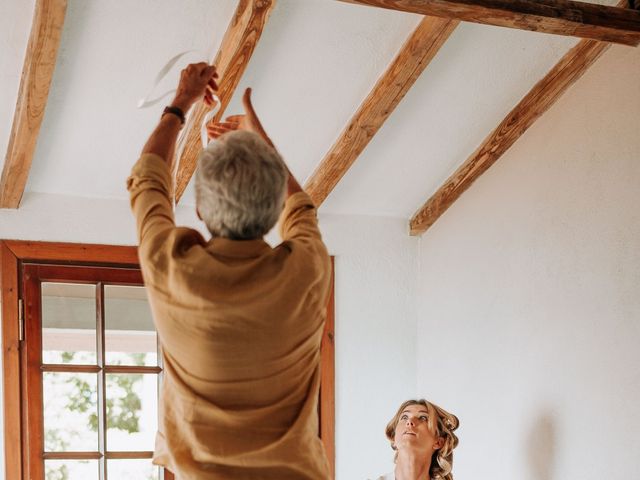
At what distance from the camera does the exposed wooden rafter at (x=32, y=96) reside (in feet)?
9.51

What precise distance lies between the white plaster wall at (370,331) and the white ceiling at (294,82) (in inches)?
12.3

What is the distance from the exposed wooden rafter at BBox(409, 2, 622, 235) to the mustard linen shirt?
2318 mm

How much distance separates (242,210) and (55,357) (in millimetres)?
2788

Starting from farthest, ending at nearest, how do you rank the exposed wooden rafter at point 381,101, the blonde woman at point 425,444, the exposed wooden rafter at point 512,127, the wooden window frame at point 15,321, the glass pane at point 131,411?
the glass pane at point 131,411, the wooden window frame at point 15,321, the blonde woman at point 425,444, the exposed wooden rafter at point 512,127, the exposed wooden rafter at point 381,101

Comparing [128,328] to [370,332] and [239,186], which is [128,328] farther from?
[239,186]

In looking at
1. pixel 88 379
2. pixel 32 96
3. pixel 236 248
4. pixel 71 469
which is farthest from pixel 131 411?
pixel 236 248

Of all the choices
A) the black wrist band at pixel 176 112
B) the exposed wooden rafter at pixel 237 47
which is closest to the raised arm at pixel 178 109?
the black wrist band at pixel 176 112

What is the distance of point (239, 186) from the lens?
5.05ft

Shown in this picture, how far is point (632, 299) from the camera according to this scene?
131 inches

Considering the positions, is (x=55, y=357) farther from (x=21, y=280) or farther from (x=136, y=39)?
(x=136, y=39)

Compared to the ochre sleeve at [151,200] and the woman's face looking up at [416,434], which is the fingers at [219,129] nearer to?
the ochre sleeve at [151,200]

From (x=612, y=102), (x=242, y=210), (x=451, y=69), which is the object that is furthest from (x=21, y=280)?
(x=242, y=210)

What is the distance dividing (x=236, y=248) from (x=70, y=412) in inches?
110

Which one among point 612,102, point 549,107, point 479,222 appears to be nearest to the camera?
point 612,102
